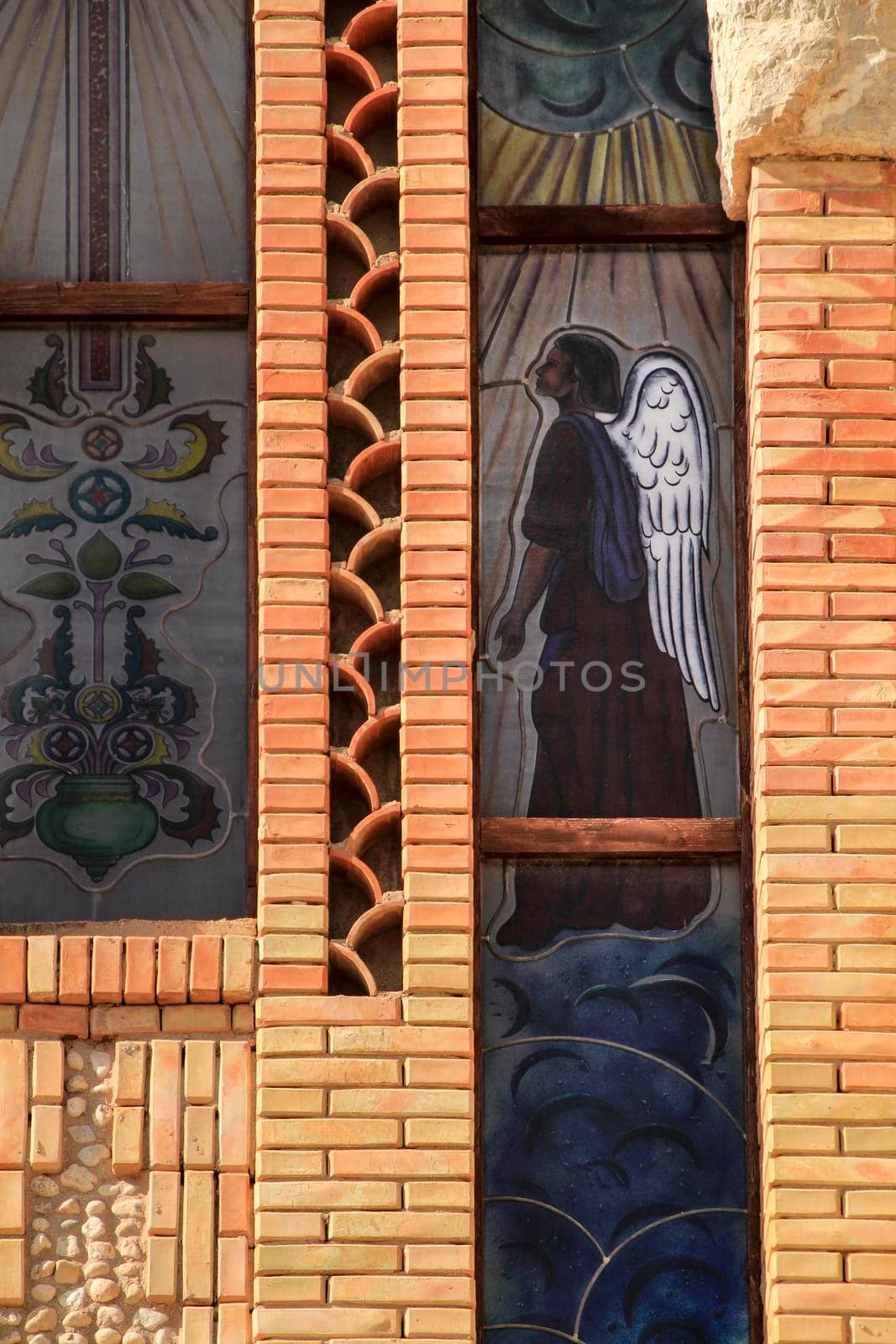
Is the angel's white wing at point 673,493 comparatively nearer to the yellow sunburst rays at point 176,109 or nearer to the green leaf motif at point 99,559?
the yellow sunburst rays at point 176,109

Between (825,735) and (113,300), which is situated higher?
(113,300)

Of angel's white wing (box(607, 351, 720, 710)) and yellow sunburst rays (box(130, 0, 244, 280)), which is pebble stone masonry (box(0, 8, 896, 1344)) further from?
yellow sunburst rays (box(130, 0, 244, 280))

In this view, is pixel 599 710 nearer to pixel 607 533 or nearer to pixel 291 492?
pixel 607 533

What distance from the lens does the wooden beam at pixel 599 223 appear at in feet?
17.7

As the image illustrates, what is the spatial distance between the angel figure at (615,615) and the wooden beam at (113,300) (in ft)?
3.05

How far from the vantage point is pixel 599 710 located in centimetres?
521

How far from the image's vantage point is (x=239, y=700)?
17.3ft

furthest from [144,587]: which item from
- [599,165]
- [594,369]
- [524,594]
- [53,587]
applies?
[599,165]

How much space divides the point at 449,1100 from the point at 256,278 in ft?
7.07

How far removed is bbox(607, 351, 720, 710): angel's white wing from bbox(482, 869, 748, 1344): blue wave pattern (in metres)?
0.64

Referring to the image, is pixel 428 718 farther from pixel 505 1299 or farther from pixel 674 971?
pixel 505 1299

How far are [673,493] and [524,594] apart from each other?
495 mm

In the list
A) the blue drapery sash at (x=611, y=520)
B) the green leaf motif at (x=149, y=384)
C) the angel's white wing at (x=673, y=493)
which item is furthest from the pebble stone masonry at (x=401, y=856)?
the green leaf motif at (x=149, y=384)

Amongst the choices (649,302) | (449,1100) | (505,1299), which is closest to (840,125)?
(649,302)
